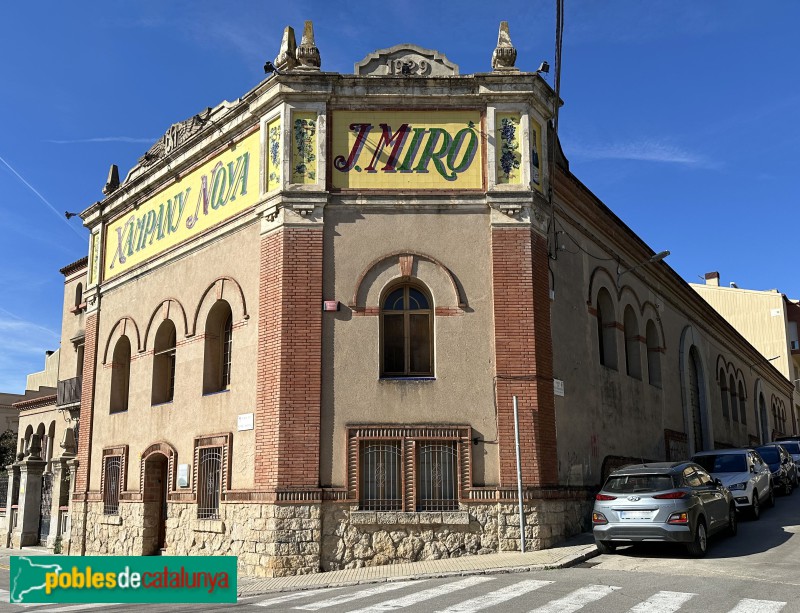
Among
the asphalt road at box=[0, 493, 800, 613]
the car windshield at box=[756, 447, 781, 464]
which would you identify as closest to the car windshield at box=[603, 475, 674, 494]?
the asphalt road at box=[0, 493, 800, 613]

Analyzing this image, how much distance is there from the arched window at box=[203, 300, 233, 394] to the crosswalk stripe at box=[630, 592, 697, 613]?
34.5ft

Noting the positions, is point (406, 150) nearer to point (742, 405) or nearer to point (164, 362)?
point (164, 362)

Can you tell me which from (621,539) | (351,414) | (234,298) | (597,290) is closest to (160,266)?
(234,298)

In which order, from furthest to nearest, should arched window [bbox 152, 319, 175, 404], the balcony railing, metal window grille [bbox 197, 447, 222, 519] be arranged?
the balcony railing
arched window [bbox 152, 319, 175, 404]
metal window grille [bbox 197, 447, 222, 519]

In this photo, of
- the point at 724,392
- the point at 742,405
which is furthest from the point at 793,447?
the point at 742,405

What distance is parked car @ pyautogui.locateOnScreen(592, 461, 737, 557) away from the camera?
1344 cm

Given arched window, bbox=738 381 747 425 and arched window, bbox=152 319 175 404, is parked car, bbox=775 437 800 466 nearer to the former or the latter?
arched window, bbox=738 381 747 425

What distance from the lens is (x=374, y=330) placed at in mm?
15703

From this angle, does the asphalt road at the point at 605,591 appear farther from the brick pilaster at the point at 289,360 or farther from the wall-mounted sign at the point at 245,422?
the wall-mounted sign at the point at 245,422

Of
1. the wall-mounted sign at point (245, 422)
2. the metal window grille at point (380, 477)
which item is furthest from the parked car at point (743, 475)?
the wall-mounted sign at point (245, 422)

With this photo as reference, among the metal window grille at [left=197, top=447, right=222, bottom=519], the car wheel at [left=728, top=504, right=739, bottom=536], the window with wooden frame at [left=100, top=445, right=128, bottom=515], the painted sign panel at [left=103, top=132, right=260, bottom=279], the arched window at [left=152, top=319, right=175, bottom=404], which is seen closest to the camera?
the car wheel at [left=728, top=504, right=739, bottom=536]

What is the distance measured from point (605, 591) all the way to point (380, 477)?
17.4ft

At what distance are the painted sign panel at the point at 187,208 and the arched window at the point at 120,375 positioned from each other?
2.13 meters

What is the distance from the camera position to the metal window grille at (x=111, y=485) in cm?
2041
